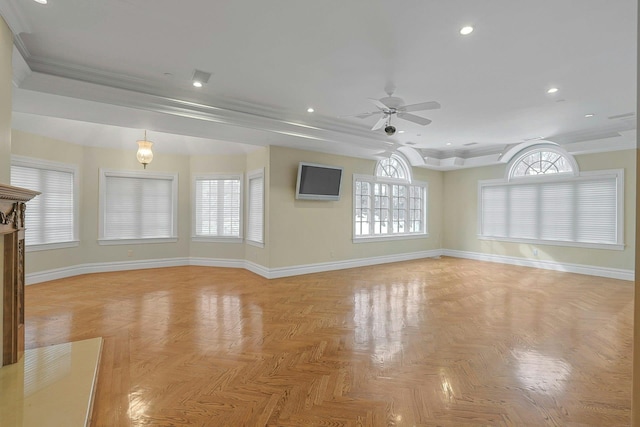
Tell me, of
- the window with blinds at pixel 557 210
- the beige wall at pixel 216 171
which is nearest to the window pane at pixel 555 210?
the window with blinds at pixel 557 210

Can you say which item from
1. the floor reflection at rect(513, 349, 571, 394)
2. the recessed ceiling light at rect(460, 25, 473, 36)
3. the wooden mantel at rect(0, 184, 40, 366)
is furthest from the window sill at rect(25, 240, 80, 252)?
the floor reflection at rect(513, 349, 571, 394)

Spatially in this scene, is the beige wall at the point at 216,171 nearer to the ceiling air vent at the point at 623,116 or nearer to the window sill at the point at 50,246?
the window sill at the point at 50,246

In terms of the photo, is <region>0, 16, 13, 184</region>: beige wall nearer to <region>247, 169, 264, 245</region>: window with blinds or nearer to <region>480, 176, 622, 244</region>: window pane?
<region>247, 169, 264, 245</region>: window with blinds

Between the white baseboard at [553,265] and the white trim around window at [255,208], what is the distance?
5783 millimetres

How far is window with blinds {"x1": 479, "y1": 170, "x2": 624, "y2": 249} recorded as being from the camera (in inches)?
245

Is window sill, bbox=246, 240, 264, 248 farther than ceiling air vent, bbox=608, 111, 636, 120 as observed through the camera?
Yes

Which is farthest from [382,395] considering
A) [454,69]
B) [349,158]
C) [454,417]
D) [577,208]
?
[577,208]

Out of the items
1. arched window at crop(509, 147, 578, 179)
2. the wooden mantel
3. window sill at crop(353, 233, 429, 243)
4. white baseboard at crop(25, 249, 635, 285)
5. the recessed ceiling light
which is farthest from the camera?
window sill at crop(353, 233, 429, 243)

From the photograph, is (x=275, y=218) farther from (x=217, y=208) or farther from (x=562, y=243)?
(x=562, y=243)

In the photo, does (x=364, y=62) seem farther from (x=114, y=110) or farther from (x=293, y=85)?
(x=114, y=110)

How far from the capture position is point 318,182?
20.9 ft

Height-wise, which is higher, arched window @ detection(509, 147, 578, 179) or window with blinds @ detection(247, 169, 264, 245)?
arched window @ detection(509, 147, 578, 179)

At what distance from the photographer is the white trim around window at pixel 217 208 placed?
7078mm

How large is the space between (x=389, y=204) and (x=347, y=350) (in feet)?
18.4
